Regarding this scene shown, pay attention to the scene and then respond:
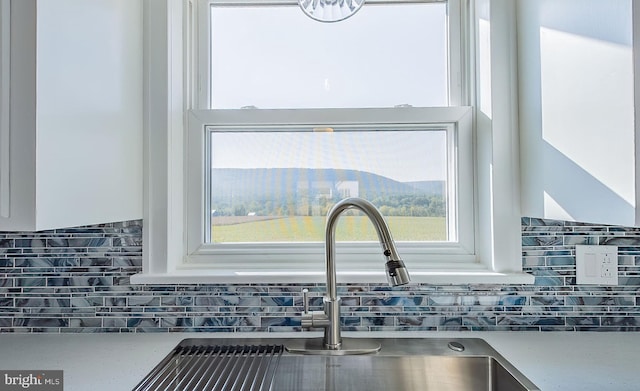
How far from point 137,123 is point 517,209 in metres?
1.21

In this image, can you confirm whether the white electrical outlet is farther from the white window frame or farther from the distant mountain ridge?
the distant mountain ridge

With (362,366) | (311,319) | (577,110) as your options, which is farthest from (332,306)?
(577,110)

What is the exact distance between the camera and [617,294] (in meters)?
1.18

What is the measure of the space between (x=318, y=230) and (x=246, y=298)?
0.34m

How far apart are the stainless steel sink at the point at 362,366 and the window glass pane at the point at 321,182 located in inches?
15.6

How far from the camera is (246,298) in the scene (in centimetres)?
122

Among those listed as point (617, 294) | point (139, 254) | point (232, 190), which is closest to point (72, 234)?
point (139, 254)

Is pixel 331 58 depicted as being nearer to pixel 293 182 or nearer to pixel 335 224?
pixel 293 182

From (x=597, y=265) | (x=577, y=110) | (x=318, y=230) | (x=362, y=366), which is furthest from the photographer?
(x=318, y=230)

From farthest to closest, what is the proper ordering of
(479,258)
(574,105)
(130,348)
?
(479,258)
(130,348)
(574,105)

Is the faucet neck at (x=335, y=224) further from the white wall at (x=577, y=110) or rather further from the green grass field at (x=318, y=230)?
the white wall at (x=577, y=110)

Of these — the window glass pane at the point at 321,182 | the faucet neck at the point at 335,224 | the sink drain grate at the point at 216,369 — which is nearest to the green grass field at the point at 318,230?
the window glass pane at the point at 321,182

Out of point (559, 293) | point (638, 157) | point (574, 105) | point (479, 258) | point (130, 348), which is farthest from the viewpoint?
point (479, 258)

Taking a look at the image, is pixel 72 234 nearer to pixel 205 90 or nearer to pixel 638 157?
pixel 205 90
